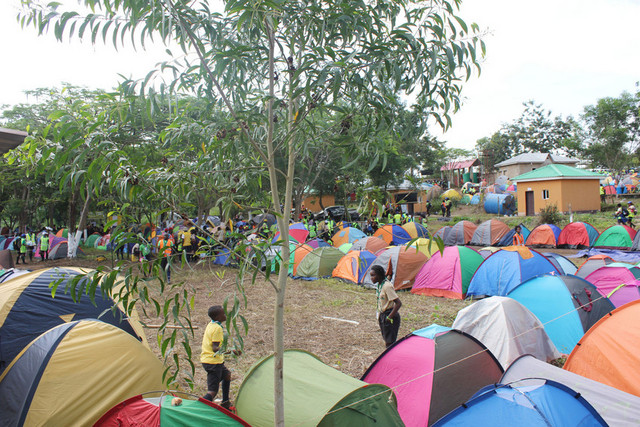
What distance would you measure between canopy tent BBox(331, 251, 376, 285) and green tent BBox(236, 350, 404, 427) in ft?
21.6

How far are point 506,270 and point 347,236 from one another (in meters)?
7.27

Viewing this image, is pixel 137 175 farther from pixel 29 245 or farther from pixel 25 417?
pixel 29 245

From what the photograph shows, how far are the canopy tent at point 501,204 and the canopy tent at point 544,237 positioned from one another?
915 cm

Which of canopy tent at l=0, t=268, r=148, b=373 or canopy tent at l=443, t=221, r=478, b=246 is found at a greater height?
canopy tent at l=0, t=268, r=148, b=373

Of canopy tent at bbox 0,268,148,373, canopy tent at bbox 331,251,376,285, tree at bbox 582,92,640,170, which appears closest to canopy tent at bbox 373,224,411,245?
canopy tent at bbox 331,251,376,285

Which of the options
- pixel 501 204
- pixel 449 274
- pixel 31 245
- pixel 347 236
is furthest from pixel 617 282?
pixel 501 204

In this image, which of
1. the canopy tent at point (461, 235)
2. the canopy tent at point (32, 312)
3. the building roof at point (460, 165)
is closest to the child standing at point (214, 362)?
the canopy tent at point (32, 312)

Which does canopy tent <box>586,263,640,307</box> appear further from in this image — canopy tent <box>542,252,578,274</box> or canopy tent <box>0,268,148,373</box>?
canopy tent <box>0,268,148,373</box>

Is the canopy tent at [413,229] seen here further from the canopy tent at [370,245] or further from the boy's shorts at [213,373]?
the boy's shorts at [213,373]

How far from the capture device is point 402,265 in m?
9.78

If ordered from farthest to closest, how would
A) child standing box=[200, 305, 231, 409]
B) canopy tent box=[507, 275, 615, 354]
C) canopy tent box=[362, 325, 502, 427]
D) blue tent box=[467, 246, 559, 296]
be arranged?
blue tent box=[467, 246, 559, 296]
canopy tent box=[507, 275, 615, 354]
child standing box=[200, 305, 231, 409]
canopy tent box=[362, 325, 502, 427]

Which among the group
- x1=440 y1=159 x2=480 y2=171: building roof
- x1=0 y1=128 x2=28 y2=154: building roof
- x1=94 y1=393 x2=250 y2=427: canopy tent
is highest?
x1=440 y1=159 x2=480 y2=171: building roof

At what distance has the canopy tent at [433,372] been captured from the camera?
3.79 meters

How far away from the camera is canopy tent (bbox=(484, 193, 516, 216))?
24.9 metres
